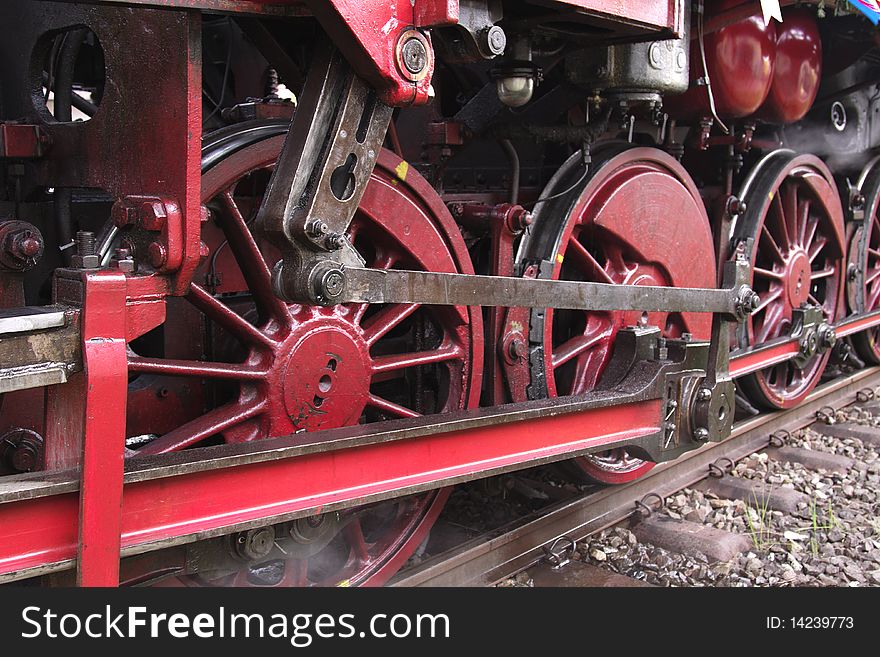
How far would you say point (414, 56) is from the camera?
6.68 ft

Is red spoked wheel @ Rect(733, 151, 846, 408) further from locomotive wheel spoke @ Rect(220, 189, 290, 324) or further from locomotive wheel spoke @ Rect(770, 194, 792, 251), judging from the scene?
locomotive wheel spoke @ Rect(220, 189, 290, 324)

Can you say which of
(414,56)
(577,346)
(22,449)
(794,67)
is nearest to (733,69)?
(794,67)

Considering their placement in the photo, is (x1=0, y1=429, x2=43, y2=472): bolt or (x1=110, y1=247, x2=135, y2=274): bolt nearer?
(x1=110, y1=247, x2=135, y2=274): bolt

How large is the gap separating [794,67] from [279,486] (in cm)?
331

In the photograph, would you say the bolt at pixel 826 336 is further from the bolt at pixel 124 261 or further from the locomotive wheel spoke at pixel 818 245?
the bolt at pixel 124 261

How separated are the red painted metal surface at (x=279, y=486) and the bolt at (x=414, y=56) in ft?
2.94

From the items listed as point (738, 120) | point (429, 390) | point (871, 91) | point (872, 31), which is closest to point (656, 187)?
point (738, 120)

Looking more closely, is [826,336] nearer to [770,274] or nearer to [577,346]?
[770,274]

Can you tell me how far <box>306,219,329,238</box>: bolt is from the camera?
2055 millimetres

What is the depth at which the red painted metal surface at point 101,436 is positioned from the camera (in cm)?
165

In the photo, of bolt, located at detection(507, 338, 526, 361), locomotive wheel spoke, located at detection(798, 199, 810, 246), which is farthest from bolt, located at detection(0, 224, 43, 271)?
locomotive wheel spoke, located at detection(798, 199, 810, 246)

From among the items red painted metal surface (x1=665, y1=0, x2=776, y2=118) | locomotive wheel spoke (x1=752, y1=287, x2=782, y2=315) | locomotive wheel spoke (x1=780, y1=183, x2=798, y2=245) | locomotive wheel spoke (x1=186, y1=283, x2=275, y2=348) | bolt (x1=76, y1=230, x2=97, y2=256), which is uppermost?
red painted metal surface (x1=665, y1=0, x2=776, y2=118)

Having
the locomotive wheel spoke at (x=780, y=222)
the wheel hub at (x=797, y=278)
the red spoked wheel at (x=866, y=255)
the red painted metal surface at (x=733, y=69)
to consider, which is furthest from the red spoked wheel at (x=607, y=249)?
the red spoked wheel at (x=866, y=255)

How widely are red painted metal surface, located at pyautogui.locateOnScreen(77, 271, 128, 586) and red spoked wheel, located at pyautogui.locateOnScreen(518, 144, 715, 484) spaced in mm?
1772
